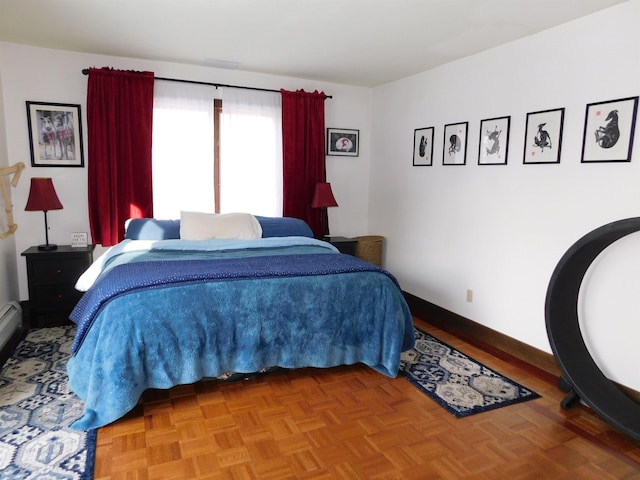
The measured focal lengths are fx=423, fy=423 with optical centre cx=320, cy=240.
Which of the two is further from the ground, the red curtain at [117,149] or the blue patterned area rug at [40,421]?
the red curtain at [117,149]

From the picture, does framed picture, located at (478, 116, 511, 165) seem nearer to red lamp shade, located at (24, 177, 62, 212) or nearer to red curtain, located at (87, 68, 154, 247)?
red curtain, located at (87, 68, 154, 247)

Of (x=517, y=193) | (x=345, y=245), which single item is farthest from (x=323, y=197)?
(x=517, y=193)

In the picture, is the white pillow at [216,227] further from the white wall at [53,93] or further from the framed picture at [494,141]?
the framed picture at [494,141]

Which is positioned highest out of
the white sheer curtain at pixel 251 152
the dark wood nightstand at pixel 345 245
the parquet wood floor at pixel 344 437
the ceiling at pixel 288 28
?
the ceiling at pixel 288 28

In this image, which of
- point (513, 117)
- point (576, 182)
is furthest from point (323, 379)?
point (513, 117)

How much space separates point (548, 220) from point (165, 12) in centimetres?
287

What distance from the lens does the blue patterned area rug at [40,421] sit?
1873 millimetres

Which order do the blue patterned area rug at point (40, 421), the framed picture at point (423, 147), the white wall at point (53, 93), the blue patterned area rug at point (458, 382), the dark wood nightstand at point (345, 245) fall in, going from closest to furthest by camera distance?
the blue patterned area rug at point (40, 421) < the blue patterned area rug at point (458, 382) < the white wall at point (53, 93) < the framed picture at point (423, 147) < the dark wood nightstand at point (345, 245)

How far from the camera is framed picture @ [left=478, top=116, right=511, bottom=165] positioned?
10.4 ft

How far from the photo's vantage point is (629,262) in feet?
7.86

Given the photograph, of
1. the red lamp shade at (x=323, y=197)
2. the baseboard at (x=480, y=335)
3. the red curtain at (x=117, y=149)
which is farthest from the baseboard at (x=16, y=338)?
the baseboard at (x=480, y=335)

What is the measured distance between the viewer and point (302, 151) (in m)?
4.47

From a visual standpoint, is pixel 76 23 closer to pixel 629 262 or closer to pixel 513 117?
pixel 513 117

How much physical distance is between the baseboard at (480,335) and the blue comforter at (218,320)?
83cm
